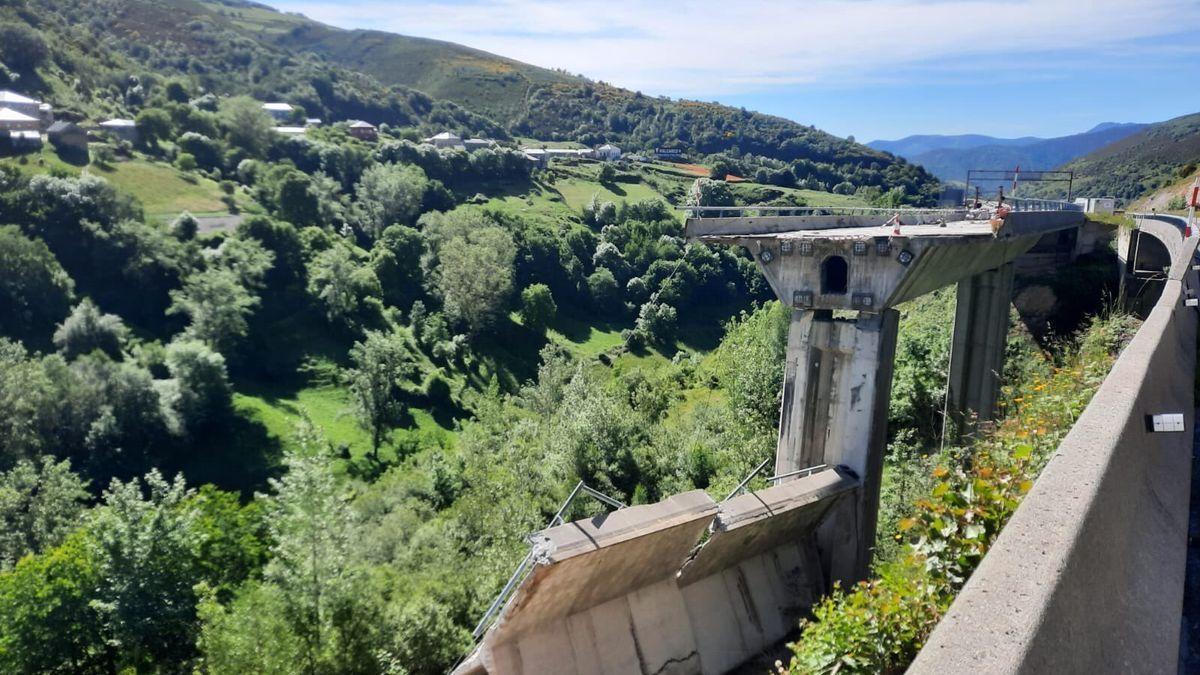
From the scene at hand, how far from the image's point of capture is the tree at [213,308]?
44.2 meters

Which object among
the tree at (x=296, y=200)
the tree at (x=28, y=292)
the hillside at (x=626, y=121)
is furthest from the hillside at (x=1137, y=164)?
the tree at (x=28, y=292)

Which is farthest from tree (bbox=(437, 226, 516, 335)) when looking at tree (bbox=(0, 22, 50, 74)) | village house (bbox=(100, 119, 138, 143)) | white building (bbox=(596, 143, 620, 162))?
white building (bbox=(596, 143, 620, 162))

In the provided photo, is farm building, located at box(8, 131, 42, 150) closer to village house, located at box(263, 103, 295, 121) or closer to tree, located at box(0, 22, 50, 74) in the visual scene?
tree, located at box(0, 22, 50, 74)

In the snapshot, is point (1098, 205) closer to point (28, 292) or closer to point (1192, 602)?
point (1192, 602)

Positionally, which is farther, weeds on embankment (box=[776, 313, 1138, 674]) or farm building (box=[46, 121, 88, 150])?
farm building (box=[46, 121, 88, 150])

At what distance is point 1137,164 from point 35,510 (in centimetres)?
14399

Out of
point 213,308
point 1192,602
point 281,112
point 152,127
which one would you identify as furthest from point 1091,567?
point 281,112

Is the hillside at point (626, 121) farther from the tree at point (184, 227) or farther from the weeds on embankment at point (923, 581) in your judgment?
the weeds on embankment at point (923, 581)

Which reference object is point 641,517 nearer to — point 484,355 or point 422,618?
point 422,618

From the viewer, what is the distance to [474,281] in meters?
57.5

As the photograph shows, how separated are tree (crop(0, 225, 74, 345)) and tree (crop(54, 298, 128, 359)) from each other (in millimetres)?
1368

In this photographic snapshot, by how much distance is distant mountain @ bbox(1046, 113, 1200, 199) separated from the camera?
9675 cm

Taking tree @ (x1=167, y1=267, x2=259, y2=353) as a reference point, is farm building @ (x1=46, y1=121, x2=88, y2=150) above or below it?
above

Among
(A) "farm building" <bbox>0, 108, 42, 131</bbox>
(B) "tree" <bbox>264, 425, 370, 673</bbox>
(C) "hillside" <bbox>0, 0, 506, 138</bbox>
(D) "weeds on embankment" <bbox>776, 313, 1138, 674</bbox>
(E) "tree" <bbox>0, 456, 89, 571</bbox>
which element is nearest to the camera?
(D) "weeds on embankment" <bbox>776, 313, 1138, 674</bbox>
